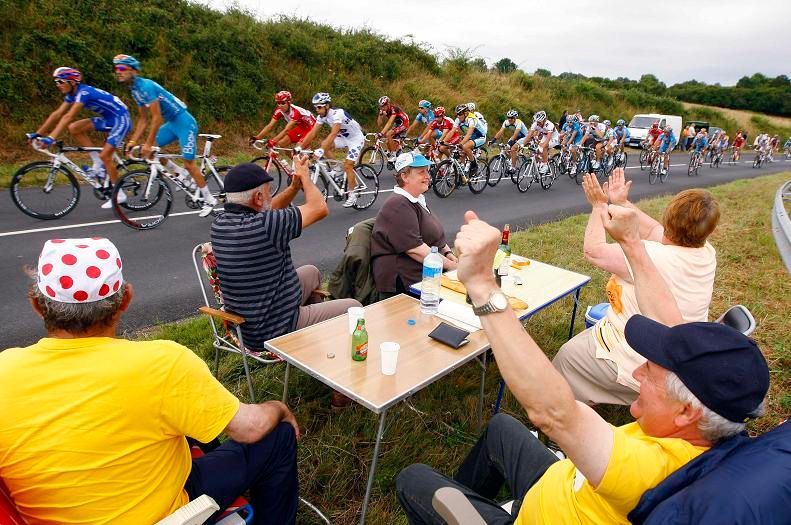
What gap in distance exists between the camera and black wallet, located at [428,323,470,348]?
2.65m

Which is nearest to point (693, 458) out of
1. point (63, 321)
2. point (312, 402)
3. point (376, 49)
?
point (63, 321)

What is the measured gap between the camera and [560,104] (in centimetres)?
3177

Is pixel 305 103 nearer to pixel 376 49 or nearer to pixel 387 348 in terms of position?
pixel 376 49

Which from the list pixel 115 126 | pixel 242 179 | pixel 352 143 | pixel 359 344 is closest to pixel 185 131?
pixel 115 126

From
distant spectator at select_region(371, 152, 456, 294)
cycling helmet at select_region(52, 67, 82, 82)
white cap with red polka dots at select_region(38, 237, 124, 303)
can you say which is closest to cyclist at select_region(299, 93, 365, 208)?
cycling helmet at select_region(52, 67, 82, 82)

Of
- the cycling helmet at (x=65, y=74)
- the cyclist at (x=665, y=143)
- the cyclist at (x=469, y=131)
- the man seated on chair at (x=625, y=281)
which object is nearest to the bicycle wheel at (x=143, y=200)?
the cycling helmet at (x=65, y=74)

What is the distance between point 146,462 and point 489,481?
5.08 feet

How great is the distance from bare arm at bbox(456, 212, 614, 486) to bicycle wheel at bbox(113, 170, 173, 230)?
7092 millimetres

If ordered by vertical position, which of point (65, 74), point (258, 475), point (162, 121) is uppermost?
point (65, 74)

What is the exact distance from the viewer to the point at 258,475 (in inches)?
79.1

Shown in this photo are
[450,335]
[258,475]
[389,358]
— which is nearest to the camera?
[258,475]

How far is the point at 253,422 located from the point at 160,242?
5627 mm

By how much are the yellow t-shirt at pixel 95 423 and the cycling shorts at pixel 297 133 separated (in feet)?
28.7

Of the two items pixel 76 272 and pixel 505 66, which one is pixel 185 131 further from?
pixel 505 66
